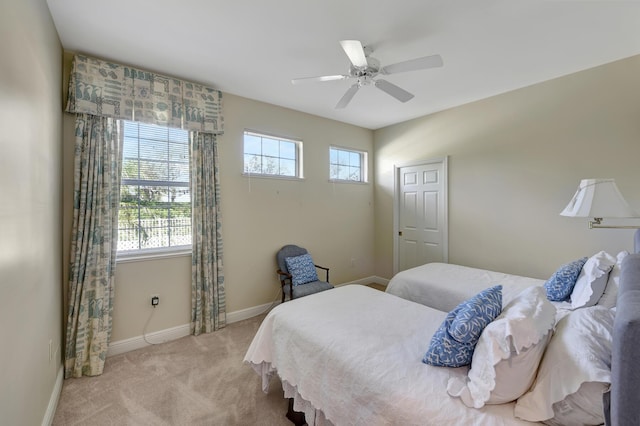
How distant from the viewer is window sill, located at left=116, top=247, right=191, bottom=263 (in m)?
2.71

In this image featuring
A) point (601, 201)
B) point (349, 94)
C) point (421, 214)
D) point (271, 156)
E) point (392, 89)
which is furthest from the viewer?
point (421, 214)

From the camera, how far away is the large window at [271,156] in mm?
3621

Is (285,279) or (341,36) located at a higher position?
(341,36)

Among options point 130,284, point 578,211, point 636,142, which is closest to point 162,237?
point 130,284

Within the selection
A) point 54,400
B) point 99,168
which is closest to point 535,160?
point 99,168

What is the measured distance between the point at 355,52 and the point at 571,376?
6.87 feet

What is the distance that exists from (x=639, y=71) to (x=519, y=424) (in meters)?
3.38

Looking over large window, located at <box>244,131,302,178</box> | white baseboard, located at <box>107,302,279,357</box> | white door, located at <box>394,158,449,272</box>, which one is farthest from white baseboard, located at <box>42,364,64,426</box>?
white door, located at <box>394,158,449,272</box>

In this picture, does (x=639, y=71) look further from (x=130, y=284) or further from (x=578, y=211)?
(x=130, y=284)

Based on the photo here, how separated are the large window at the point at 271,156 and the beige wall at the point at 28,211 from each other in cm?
186

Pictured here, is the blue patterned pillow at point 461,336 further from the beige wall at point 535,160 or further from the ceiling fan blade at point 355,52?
the beige wall at point 535,160

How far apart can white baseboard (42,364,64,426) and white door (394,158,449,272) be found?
421 cm

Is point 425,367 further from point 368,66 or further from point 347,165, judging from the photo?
point 347,165

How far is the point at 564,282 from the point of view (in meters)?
2.21
